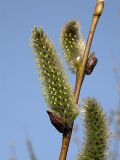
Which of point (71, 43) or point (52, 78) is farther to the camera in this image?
point (71, 43)

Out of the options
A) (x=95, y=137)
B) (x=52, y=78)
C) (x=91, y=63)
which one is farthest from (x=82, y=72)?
(x=95, y=137)

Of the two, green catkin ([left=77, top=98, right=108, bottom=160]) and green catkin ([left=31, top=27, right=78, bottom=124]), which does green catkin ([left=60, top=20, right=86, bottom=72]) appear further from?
green catkin ([left=77, top=98, right=108, bottom=160])

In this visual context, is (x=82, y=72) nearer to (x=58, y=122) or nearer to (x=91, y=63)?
(x=91, y=63)

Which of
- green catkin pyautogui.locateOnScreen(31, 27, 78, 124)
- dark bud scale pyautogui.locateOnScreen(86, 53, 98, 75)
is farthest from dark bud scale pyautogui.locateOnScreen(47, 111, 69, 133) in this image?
dark bud scale pyautogui.locateOnScreen(86, 53, 98, 75)

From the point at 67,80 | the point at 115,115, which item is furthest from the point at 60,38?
the point at 115,115

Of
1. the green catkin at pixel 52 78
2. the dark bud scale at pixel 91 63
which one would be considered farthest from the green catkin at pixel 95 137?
the dark bud scale at pixel 91 63

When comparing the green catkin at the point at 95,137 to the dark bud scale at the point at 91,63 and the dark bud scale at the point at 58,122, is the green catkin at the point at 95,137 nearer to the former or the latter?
the dark bud scale at the point at 58,122
